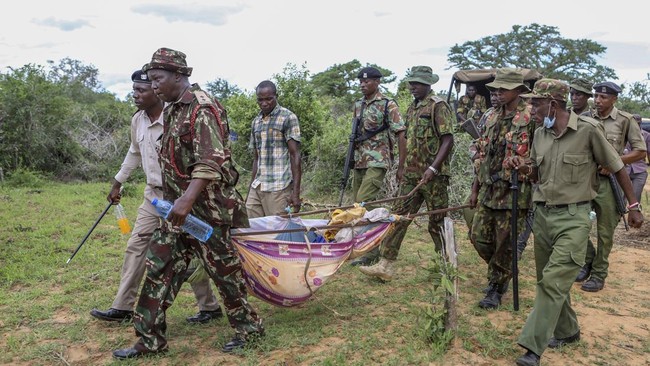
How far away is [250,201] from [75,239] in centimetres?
290

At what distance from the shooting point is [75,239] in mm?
6863

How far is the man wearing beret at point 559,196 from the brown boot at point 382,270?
160 cm

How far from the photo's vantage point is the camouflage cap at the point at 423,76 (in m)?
5.00

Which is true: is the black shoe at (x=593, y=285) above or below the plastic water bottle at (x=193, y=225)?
below

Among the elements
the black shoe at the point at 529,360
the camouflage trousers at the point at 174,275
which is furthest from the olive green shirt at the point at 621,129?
the camouflage trousers at the point at 174,275

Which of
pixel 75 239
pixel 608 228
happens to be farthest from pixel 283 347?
pixel 75 239

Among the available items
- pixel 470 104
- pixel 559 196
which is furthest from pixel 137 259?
pixel 470 104

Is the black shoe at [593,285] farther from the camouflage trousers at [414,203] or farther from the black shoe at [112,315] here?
the black shoe at [112,315]

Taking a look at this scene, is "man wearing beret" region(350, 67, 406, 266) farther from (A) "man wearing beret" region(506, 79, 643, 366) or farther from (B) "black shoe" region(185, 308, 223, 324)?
(A) "man wearing beret" region(506, 79, 643, 366)

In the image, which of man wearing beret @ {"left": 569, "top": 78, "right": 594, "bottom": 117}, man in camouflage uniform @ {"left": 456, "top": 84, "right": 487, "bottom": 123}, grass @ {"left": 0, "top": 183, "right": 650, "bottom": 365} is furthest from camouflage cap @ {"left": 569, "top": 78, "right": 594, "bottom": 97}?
man in camouflage uniform @ {"left": 456, "top": 84, "right": 487, "bottom": 123}

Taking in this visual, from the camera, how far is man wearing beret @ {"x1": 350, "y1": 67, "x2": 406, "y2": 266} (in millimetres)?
5520

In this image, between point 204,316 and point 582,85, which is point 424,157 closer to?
point 582,85

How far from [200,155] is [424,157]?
8.38 ft

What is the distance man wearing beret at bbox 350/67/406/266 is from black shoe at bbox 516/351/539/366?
95.5 inches
